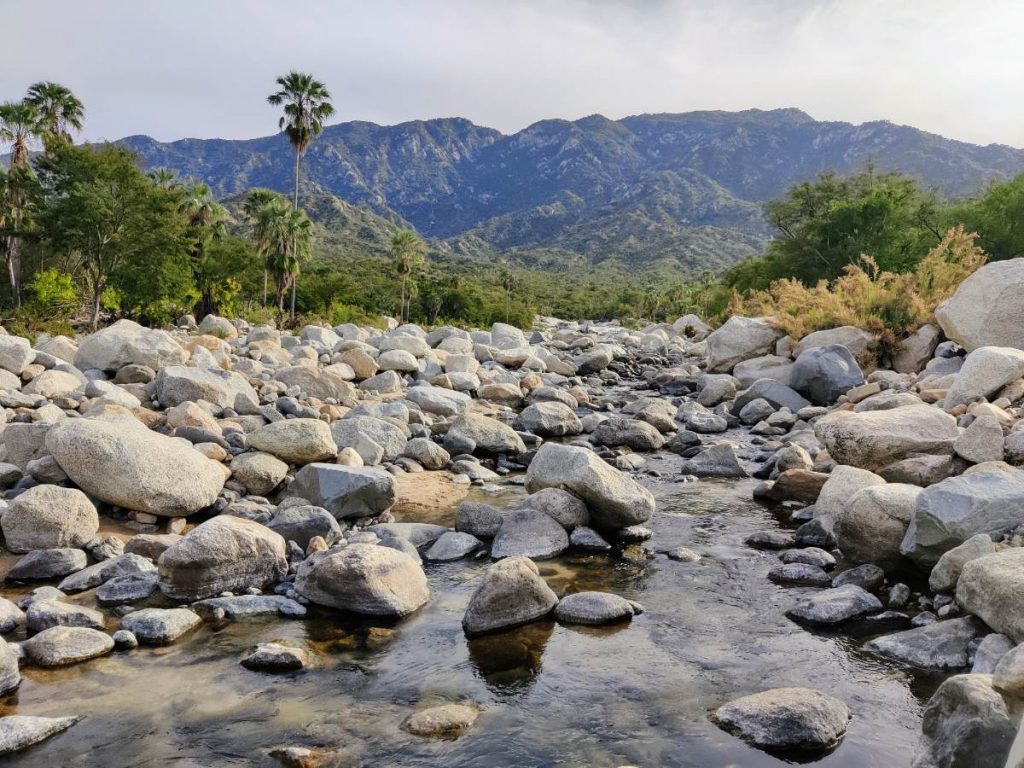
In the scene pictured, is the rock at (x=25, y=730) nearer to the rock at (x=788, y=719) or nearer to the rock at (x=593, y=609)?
the rock at (x=593, y=609)

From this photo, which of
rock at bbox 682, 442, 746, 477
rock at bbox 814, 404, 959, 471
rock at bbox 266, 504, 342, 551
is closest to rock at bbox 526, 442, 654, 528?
rock at bbox 266, 504, 342, 551

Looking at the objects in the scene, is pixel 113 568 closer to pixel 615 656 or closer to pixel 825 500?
pixel 615 656

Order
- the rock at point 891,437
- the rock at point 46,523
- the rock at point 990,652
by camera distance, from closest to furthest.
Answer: the rock at point 990,652
the rock at point 46,523
the rock at point 891,437

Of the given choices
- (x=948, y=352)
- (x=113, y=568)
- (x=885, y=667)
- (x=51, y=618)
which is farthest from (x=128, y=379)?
(x=948, y=352)

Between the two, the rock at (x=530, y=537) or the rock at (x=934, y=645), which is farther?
the rock at (x=530, y=537)

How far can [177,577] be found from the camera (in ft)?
24.5

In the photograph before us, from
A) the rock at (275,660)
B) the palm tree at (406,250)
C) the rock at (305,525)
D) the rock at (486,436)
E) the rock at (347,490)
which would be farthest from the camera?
the palm tree at (406,250)

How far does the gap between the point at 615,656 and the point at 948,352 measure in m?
16.3

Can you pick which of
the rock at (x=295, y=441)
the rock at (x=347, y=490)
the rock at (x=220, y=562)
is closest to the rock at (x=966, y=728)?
the rock at (x=220, y=562)

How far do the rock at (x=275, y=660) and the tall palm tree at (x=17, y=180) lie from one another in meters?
32.6

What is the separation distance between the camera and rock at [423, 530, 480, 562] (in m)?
8.88

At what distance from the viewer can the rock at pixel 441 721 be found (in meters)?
5.30

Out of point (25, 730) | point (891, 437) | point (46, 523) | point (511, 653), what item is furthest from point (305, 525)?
point (891, 437)

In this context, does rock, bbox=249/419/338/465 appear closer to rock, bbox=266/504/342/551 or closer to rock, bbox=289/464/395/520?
rock, bbox=289/464/395/520
